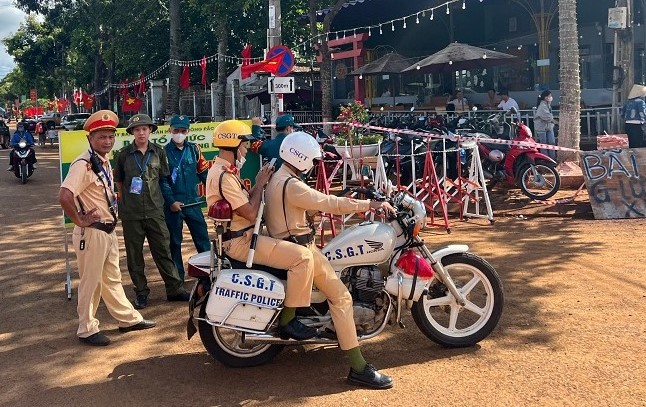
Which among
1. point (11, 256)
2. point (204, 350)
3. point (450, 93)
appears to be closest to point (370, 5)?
point (450, 93)

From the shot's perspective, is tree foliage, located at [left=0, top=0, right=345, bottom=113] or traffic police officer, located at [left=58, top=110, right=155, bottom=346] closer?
traffic police officer, located at [left=58, top=110, right=155, bottom=346]

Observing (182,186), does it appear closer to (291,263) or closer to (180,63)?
(291,263)

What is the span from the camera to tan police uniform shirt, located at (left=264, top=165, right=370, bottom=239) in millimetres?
4387

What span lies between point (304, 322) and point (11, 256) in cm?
556

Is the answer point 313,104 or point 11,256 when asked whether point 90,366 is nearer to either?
point 11,256

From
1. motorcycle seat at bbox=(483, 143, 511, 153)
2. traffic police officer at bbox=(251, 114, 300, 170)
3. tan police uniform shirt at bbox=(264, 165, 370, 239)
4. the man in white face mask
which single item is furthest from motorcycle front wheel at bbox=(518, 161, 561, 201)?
tan police uniform shirt at bbox=(264, 165, 370, 239)

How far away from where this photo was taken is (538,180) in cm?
1132

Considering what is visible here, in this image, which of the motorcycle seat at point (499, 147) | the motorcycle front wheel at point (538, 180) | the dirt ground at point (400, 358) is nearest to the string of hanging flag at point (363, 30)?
the motorcycle seat at point (499, 147)

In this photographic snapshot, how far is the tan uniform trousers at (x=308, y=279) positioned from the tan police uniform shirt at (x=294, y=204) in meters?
0.12

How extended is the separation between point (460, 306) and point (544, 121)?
10666 millimetres

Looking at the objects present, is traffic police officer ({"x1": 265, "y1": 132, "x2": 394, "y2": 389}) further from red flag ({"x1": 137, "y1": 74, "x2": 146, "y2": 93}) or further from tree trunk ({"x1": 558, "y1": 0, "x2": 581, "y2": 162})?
red flag ({"x1": 137, "y1": 74, "x2": 146, "y2": 93})

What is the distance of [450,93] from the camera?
23.2m

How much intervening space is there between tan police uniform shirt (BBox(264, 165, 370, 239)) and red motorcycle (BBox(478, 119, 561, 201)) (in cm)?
729

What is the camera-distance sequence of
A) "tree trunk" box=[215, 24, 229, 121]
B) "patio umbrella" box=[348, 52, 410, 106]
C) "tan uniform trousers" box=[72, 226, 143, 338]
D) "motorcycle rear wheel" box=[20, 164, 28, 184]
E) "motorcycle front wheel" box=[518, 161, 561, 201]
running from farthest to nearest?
"tree trunk" box=[215, 24, 229, 121] → "patio umbrella" box=[348, 52, 410, 106] → "motorcycle rear wheel" box=[20, 164, 28, 184] → "motorcycle front wheel" box=[518, 161, 561, 201] → "tan uniform trousers" box=[72, 226, 143, 338]
